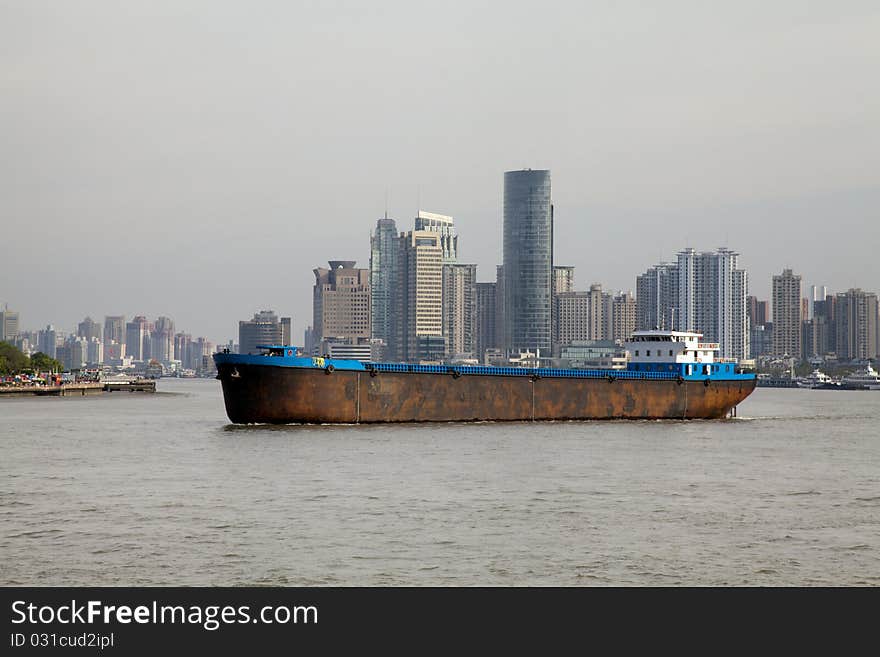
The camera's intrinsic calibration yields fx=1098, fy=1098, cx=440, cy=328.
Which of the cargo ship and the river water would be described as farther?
the cargo ship

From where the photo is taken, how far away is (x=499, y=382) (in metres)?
59.8

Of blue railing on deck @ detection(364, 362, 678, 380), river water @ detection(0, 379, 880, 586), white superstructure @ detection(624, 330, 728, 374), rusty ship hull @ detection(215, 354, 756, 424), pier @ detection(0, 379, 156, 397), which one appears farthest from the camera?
pier @ detection(0, 379, 156, 397)

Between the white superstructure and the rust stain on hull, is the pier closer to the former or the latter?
the rust stain on hull

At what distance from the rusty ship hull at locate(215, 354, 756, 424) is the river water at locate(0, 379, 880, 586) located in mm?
2280

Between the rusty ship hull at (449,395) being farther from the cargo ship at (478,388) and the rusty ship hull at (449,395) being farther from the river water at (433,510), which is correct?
the river water at (433,510)

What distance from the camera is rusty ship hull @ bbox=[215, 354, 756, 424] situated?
52312mm

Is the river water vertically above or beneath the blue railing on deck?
beneath

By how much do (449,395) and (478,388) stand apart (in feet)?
6.54

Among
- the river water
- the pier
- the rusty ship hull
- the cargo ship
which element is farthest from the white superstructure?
the pier

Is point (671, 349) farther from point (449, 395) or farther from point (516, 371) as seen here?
point (449, 395)
